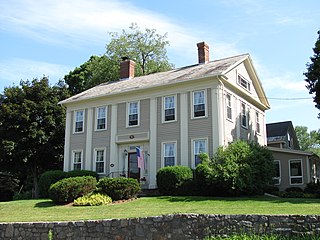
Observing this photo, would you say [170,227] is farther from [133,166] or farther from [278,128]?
[278,128]

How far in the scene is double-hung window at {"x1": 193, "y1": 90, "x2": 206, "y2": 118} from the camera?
20.7 m

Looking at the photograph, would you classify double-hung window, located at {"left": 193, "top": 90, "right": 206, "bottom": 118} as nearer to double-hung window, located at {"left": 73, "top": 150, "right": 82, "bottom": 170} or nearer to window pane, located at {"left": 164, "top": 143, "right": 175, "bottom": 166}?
window pane, located at {"left": 164, "top": 143, "right": 175, "bottom": 166}

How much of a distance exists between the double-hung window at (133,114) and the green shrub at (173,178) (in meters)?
4.24

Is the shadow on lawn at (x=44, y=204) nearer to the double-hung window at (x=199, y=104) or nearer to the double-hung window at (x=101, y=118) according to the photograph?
the double-hung window at (x=101, y=118)

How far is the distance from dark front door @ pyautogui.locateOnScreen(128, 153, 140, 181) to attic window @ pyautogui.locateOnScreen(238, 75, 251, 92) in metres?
7.60

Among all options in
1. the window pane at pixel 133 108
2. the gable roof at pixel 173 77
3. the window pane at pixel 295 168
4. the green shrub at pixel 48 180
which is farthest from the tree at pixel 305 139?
the green shrub at pixel 48 180

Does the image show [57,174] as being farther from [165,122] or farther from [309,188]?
[309,188]

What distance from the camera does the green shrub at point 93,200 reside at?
16.8 metres

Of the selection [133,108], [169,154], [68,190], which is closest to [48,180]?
[68,190]

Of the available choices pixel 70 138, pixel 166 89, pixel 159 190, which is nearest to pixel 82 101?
pixel 70 138

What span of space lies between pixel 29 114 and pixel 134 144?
28.3ft

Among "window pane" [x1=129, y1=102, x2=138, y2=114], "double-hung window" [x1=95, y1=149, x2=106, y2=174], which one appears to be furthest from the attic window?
"double-hung window" [x1=95, y1=149, x2=106, y2=174]

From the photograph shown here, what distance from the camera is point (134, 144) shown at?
74.4 feet

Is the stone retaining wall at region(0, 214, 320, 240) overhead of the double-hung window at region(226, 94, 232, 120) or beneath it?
beneath
